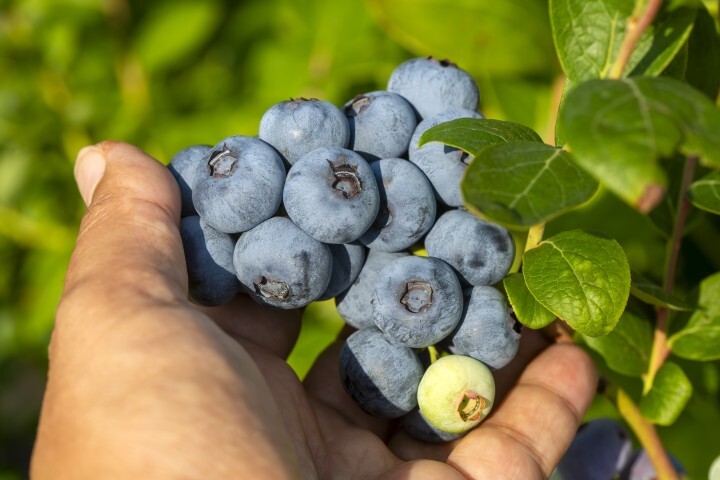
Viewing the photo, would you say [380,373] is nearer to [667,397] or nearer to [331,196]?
[331,196]

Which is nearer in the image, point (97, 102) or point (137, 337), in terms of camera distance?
point (137, 337)

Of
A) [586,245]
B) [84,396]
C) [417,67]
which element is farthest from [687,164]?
[84,396]

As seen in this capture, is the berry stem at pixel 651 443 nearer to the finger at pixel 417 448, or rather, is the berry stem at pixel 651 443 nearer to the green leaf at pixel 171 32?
the finger at pixel 417 448

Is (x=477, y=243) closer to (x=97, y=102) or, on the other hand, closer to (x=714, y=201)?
(x=714, y=201)

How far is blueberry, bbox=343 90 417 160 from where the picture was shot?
54.4 inches

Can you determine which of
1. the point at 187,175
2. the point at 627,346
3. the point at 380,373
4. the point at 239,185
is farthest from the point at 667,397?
the point at 187,175

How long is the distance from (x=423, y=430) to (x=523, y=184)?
665 millimetres

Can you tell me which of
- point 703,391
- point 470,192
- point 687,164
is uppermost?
point 470,192

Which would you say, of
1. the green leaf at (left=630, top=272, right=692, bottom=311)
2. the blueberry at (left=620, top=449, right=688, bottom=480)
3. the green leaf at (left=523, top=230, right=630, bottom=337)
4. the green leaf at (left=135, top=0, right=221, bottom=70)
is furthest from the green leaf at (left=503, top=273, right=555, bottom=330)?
the green leaf at (left=135, top=0, right=221, bottom=70)

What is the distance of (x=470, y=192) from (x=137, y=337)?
0.57m

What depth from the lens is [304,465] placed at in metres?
1.36

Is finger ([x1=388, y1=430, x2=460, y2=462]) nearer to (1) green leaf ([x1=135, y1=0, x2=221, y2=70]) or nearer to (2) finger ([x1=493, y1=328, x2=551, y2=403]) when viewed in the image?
(2) finger ([x1=493, y1=328, x2=551, y2=403])

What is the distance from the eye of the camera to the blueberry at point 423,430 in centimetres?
145

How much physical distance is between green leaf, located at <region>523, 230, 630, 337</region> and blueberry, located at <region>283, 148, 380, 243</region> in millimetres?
297
